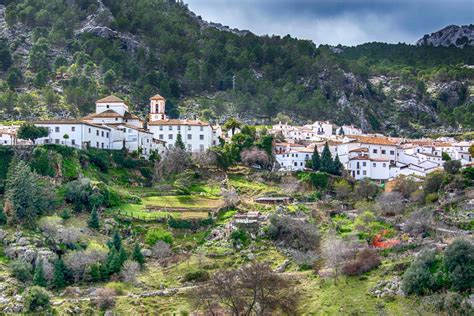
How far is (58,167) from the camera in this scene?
72.4m

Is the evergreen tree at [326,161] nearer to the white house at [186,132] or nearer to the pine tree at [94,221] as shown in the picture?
the white house at [186,132]

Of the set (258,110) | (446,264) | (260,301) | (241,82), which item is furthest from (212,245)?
(241,82)

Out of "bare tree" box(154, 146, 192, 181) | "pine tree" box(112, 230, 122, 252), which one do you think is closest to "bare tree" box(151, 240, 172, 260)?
"pine tree" box(112, 230, 122, 252)

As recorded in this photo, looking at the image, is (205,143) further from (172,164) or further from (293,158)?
(293,158)

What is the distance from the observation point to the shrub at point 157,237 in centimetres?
6575

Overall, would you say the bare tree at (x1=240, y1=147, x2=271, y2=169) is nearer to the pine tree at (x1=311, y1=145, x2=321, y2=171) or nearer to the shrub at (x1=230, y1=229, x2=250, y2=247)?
the pine tree at (x1=311, y1=145, x2=321, y2=171)

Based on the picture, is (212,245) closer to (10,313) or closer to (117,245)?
(117,245)

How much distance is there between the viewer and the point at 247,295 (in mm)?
51344

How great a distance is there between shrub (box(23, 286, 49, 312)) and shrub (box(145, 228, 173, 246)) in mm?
13823

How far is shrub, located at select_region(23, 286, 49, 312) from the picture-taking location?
52.8 metres

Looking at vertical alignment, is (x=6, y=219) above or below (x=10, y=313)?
above

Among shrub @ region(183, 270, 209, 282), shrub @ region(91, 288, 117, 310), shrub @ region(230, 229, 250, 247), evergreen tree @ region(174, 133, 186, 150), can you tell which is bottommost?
shrub @ region(91, 288, 117, 310)

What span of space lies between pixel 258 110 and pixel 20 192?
68.7 metres

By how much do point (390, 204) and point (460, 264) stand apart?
2208cm
